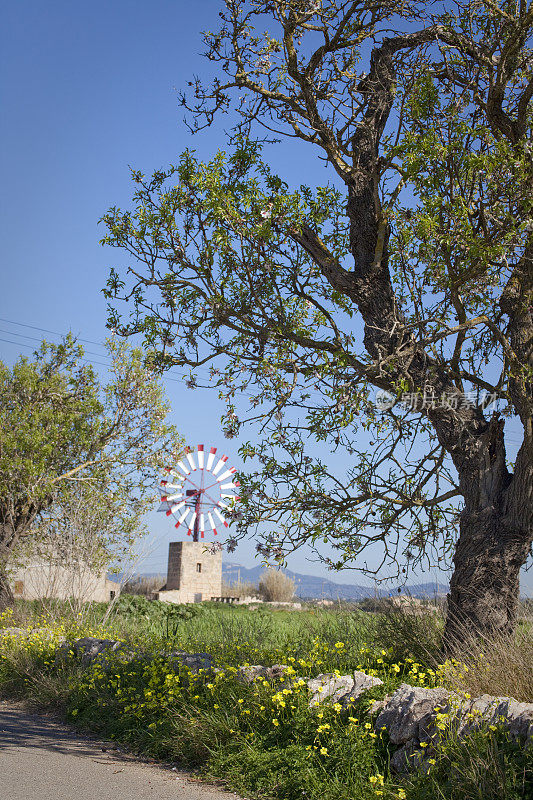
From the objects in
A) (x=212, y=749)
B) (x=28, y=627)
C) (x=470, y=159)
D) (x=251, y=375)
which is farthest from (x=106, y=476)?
(x=470, y=159)

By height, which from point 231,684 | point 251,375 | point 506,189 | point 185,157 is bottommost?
point 231,684

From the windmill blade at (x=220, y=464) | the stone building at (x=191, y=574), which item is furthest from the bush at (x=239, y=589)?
the windmill blade at (x=220, y=464)

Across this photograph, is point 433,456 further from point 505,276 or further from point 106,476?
point 106,476

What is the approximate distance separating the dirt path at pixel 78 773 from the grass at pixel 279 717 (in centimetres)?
21

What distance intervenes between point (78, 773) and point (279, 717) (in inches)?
60.5

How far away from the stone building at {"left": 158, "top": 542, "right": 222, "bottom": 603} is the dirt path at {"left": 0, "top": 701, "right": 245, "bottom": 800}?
575 inches

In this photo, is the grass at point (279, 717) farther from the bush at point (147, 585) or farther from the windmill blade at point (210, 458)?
the windmill blade at point (210, 458)

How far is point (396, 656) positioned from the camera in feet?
19.7

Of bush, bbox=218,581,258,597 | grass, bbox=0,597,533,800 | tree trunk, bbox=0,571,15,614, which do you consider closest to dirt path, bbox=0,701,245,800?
grass, bbox=0,597,533,800

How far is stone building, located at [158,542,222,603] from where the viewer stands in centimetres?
2073

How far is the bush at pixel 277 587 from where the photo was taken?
74.2 feet

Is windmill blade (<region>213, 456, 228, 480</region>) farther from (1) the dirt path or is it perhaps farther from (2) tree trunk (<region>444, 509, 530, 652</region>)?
(2) tree trunk (<region>444, 509, 530, 652</region>)

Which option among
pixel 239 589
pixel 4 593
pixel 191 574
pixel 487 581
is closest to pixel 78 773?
pixel 487 581

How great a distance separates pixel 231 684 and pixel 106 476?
978 centimetres
